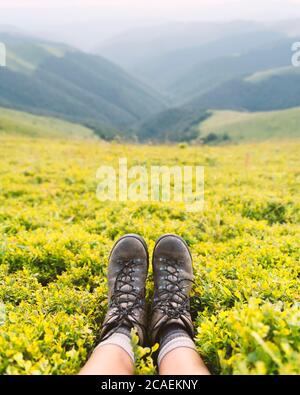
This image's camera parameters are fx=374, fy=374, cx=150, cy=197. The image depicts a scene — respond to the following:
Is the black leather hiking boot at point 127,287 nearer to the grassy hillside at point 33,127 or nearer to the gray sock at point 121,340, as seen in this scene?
the gray sock at point 121,340

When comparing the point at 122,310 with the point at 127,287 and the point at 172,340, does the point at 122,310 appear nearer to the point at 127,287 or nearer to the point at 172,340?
the point at 127,287

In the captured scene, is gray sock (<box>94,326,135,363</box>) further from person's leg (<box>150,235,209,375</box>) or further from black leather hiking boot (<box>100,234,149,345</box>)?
person's leg (<box>150,235,209,375</box>)

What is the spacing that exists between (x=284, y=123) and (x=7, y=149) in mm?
118279

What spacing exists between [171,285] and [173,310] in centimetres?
52

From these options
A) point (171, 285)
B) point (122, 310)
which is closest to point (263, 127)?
point (171, 285)

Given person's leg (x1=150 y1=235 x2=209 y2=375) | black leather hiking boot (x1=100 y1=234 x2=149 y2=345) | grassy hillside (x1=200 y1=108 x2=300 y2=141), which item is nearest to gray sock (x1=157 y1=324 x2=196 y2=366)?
person's leg (x1=150 y1=235 x2=209 y2=375)

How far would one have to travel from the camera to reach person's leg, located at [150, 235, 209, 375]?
361 cm

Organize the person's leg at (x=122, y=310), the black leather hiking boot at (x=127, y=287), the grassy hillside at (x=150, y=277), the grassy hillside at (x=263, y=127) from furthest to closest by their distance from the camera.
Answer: the grassy hillside at (x=263, y=127) < the black leather hiking boot at (x=127, y=287) < the person's leg at (x=122, y=310) < the grassy hillside at (x=150, y=277)

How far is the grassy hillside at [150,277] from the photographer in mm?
3348

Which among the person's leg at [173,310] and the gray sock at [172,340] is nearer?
the person's leg at [173,310]

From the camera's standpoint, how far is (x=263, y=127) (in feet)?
419

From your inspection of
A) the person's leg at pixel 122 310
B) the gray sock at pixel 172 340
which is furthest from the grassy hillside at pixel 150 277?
the person's leg at pixel 122 310

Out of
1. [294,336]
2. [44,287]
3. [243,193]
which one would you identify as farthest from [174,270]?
[243,193]

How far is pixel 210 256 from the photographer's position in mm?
6016
